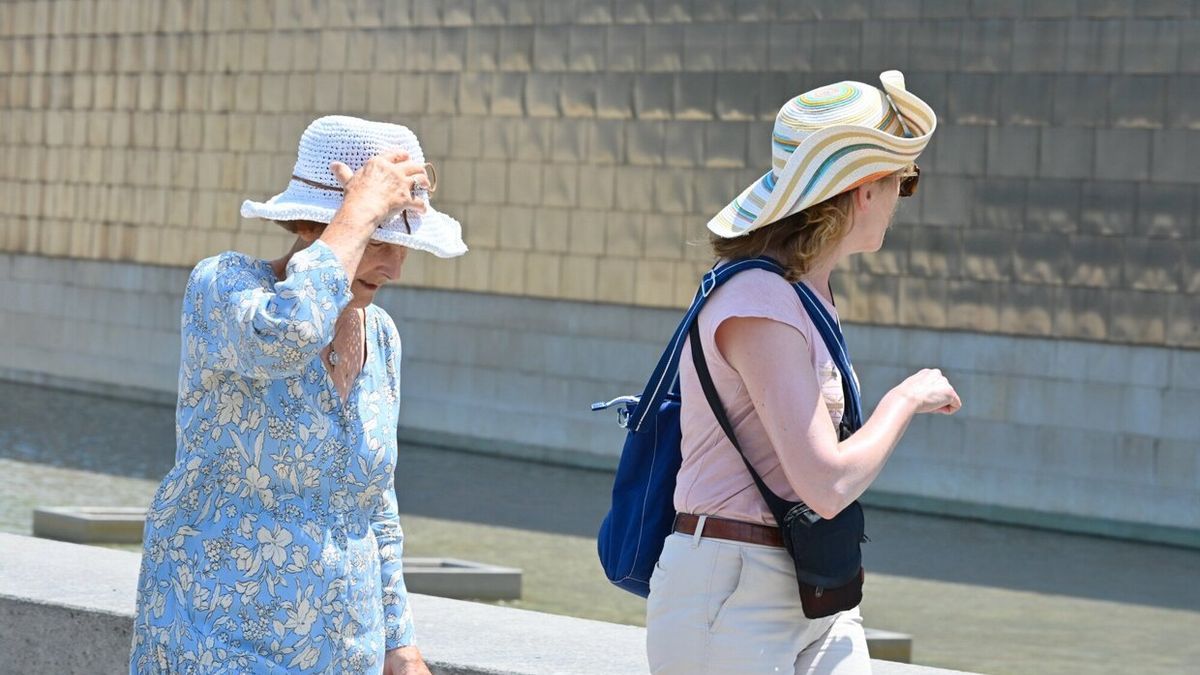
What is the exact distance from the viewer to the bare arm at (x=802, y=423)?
313 cm

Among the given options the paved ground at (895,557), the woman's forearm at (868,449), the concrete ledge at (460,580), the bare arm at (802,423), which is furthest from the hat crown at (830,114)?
the concrete ledge at (460,580)

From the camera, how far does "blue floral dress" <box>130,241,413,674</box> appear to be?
3207 millimetres

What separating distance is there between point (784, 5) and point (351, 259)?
12.0 meters

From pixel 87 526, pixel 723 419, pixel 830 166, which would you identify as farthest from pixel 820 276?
pixel 87 526

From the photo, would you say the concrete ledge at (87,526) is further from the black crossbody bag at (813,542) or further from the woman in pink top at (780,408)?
the black crossbody bag at (813,542)

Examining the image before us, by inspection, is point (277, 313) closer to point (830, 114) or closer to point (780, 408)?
point (780, 408)

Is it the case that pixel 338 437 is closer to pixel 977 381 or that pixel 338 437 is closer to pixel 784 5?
pixel 977 381

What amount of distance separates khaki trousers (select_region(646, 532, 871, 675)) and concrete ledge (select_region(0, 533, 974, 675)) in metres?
1.13

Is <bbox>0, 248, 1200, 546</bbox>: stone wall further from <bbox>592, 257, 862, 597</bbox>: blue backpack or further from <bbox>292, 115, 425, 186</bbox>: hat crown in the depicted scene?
<bbox>292, 115, 425, 186</bbox>: hat crown

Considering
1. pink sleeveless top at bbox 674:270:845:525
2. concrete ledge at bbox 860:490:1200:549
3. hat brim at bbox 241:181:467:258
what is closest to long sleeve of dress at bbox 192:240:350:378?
hat brim at bbox 241:181:467:258

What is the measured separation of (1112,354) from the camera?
13.2 m

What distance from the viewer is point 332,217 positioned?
329cm

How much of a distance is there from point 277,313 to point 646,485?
0.74 metres

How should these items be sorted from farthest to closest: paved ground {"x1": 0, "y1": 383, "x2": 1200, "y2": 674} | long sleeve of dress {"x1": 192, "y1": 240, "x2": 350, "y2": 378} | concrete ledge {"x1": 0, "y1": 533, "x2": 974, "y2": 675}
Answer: paved ground {"x1": 0, "y1": 383, "x2": 1200, "y2": 674} < concrete ledge {"x1": 0, "y1": 533, "x2": 974, "y2": 675} < long sleeve of dress {"x1": 192, "y1": 240, "x2": 350, "y2": 378}
